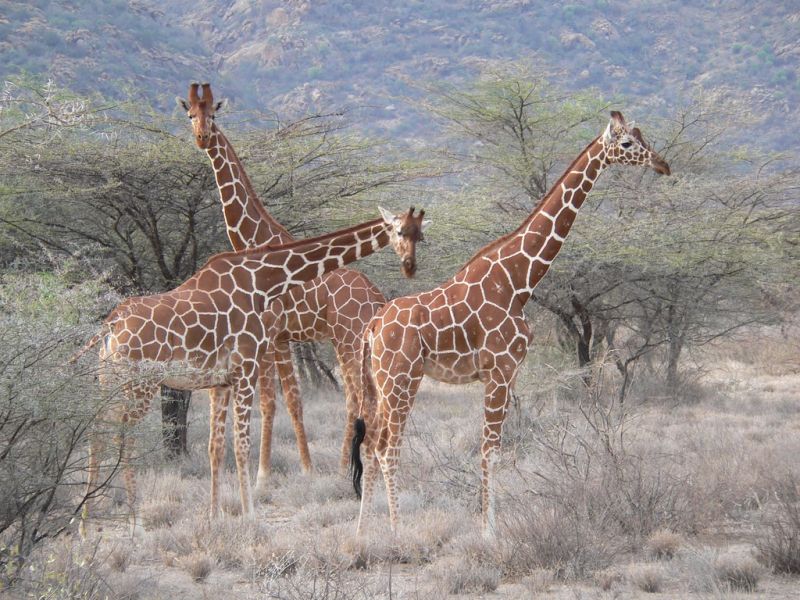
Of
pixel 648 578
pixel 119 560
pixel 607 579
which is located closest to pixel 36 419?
pixel 119 560

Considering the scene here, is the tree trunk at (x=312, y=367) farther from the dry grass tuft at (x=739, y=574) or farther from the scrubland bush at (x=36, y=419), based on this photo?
the dry grass tuft at (x=739, y=574)

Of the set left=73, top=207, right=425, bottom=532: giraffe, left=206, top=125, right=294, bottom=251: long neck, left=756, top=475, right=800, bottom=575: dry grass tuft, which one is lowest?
left=756, top=475, right=800, bottom=575: dry grass tuft

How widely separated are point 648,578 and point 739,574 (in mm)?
514

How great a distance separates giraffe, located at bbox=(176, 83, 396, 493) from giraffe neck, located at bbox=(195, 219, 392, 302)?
1261 millimetres

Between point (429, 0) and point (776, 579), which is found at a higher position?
point (429, 0)

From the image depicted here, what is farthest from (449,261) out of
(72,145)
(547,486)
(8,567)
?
(8,567)

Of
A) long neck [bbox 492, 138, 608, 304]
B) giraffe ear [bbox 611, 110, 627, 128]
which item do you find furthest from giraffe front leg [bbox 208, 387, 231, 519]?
giraffe ear [bbox 611, 110, 627, 128]

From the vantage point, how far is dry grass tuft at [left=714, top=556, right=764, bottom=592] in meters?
6.13

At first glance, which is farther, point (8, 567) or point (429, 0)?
point (429, 0)

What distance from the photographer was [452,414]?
49.3 feet

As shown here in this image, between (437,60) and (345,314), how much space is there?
38621 mm

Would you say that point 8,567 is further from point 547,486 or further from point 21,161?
point 21,161

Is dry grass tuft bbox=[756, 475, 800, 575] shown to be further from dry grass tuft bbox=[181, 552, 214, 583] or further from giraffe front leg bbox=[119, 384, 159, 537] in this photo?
giraffe front leg bbox=[119, 384, 159, 537]

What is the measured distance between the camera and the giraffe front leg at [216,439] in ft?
27.5
